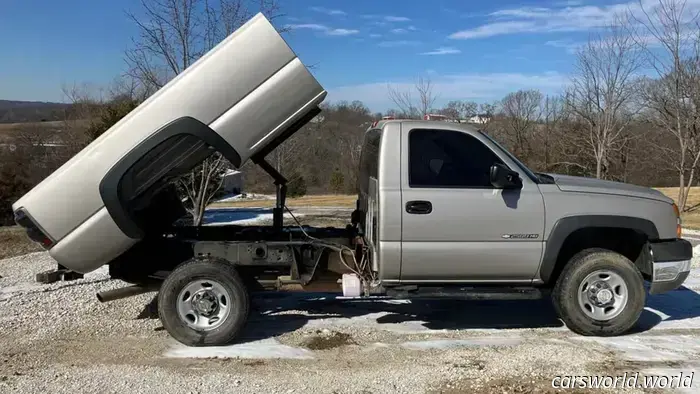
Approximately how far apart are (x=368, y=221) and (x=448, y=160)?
1.02 m

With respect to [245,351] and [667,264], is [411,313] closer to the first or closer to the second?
[245,351]

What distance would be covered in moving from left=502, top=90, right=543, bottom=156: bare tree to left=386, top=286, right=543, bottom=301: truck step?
2913 centimetres

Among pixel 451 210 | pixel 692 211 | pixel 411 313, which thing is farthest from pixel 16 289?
pixel 692 211

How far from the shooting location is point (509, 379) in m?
4.60

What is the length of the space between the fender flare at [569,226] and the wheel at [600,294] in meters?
0.22

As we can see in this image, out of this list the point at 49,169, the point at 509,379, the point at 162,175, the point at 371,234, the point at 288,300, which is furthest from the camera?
the point at 49,169

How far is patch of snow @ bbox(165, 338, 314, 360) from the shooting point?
5172 mm

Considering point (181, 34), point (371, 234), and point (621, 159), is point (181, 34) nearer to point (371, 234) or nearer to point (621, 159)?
point (371, 234)

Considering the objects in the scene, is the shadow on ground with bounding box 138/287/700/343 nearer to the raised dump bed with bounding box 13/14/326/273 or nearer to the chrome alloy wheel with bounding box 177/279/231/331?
the chrome alloy wheel with bounding box 177/279/231/331

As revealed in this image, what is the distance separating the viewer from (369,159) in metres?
6.20

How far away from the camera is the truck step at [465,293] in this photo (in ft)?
17.9

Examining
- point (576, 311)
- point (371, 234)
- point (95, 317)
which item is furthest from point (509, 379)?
point (95, 317)

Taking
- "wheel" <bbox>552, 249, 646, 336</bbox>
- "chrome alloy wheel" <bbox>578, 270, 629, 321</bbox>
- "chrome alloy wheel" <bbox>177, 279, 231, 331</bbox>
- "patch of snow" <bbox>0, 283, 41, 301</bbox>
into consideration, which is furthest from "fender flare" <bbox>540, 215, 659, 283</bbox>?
"patch of snow" <bbox>0, 283, 41, 301</bbox>

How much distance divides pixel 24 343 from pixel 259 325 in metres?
2.17
